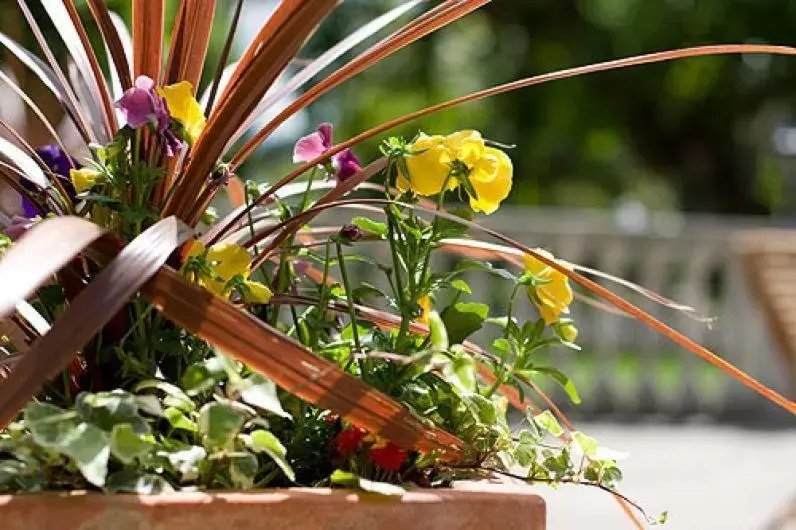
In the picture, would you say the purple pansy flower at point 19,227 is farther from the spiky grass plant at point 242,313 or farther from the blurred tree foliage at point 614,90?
the blurred tree foliage at point 614,90

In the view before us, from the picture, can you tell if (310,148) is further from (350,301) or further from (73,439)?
(73,439)

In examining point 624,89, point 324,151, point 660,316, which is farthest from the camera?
point 624,89

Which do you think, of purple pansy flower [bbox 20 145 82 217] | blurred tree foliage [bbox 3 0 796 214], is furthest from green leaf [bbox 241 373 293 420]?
blurred tree foliage [bbox 3 0 796 214]

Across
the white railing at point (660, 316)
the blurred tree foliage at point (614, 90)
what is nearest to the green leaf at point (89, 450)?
the white railing at point (660, 316)

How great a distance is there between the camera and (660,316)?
244 inches

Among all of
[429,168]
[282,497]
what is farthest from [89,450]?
[429,168]

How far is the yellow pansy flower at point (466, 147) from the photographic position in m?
0.86

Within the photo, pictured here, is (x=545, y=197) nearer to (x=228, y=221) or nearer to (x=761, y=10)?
(x=761, y=10)

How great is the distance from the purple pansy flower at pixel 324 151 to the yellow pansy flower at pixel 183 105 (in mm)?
129

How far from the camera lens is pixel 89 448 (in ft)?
2.13

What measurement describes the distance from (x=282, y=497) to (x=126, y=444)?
0.31 feet

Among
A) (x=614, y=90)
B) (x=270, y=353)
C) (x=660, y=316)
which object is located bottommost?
(x=660, y=316)

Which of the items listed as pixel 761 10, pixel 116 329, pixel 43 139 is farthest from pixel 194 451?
pixel 761 10

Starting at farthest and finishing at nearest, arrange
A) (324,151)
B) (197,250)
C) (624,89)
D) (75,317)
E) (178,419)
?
(624,89)
(324,151)
(197,250)
(178,419)
(75,317)
